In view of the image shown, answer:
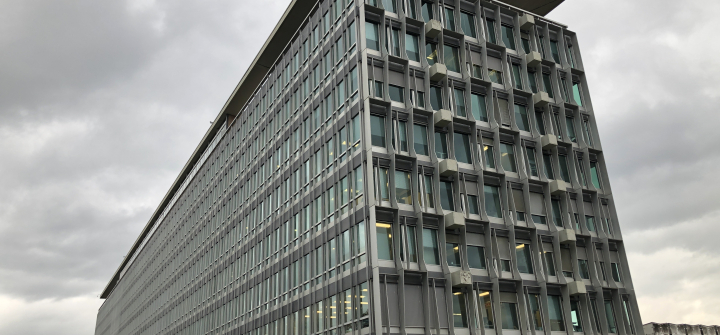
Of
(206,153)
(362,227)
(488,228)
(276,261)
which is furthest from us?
(206,153)

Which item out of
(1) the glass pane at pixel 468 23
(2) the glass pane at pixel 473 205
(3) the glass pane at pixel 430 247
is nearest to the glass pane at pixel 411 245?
(3) the glass pane at pixel 430 247

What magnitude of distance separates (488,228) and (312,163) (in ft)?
44.0

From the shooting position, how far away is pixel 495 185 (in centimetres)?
3753

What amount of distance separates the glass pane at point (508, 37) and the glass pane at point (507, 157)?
8.66 metres

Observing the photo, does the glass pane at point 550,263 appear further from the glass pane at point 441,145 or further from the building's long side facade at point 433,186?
the glass pane at point 441,145

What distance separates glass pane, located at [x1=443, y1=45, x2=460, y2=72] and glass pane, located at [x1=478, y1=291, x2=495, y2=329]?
1525cm

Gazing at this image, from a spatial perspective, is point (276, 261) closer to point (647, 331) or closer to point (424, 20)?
point (424, 20)

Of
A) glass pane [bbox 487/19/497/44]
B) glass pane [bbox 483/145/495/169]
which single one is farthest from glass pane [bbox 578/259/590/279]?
glass pane [bbox 487/19/497/44]

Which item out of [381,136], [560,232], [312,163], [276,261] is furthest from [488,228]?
[276,261]

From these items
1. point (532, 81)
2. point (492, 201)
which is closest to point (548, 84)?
point (532, 81)

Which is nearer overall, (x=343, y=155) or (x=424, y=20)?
(x=343, y=155)

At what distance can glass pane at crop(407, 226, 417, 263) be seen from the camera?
3247 centimetres

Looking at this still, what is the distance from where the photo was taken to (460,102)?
38.8 metres

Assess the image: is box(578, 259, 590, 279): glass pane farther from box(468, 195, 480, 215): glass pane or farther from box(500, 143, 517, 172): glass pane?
box(468, 195, 480, 215): glass pane
